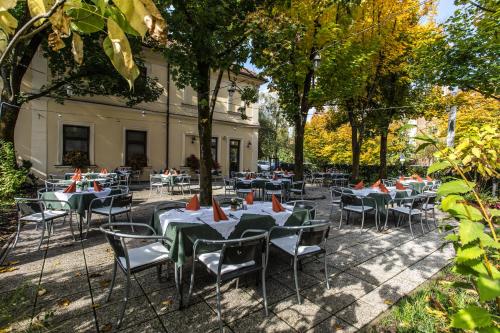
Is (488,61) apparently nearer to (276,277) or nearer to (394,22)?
(394,22)

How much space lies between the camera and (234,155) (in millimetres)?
17516

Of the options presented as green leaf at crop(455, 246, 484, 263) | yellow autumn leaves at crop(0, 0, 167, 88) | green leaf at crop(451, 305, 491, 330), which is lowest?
green leaf at crop(451, 305, 491, 330)

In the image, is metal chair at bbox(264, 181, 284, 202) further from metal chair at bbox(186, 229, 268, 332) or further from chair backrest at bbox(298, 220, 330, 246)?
metal chair at bbox(186, 229, 268, 332)

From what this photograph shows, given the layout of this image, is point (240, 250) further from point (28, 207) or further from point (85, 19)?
point (28, 207)

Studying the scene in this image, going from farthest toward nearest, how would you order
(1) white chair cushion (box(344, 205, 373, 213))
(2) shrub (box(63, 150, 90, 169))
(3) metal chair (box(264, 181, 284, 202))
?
(2) shrub (box(63, 150, 90, 169)) → (3) metal chair (box(264, 181, 284, 202)) → (1) white chair cushion (box(344, 205, 373, 213))

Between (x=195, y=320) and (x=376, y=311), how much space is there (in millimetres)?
1731

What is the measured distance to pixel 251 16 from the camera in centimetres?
460

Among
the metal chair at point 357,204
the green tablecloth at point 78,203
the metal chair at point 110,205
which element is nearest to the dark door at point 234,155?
the metal chair at point 357,204

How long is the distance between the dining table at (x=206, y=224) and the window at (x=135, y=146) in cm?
1074

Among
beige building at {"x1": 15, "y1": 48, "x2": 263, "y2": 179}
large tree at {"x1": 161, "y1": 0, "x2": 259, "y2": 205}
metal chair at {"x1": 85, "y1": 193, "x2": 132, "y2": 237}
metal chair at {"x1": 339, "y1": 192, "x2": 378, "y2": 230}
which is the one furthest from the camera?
beige building at {"x1": 15, "y1": 48, "x2": 263, "y2": 179}

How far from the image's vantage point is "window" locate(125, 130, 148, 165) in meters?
13.2

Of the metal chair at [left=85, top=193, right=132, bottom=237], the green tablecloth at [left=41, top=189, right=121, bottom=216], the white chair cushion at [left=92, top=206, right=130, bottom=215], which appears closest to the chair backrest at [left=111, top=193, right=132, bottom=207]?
the metal chair at [left=85, top=193, right=132, bottom=237]

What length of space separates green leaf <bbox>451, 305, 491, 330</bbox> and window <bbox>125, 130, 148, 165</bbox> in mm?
13779

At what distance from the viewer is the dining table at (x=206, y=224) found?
102 inches
